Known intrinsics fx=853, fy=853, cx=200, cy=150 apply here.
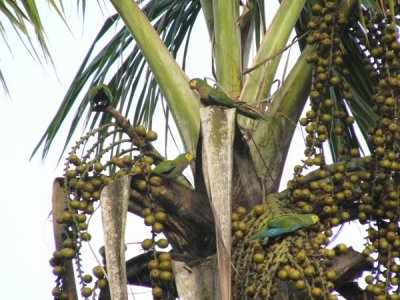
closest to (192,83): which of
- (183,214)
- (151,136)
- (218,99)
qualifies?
(218,99)

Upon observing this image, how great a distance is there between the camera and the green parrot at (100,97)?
9.47 feet

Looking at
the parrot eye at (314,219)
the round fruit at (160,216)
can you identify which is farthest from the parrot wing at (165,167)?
the parrot eye at (314,219)

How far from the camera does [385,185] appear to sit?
2.77m

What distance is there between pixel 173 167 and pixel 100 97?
351mm

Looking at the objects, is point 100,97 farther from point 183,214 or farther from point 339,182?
point 339,182

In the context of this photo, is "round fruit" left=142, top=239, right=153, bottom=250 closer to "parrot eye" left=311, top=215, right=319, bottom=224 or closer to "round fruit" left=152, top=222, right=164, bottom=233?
"round fruit" left=152, top=222, right=164, bottom=233

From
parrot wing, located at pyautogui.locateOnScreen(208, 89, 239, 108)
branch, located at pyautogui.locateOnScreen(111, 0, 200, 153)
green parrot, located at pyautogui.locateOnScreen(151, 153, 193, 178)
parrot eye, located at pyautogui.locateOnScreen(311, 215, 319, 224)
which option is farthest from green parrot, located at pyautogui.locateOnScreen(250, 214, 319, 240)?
branch, located at pyautogui.locateOnScreen(111, 0, 200, 153)

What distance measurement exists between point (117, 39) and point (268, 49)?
4.76ft

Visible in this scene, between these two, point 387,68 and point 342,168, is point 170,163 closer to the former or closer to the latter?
point 342,168

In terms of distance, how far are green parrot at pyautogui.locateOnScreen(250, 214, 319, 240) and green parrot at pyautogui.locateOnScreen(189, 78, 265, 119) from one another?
535 mm

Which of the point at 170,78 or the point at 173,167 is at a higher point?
the point at 170,78

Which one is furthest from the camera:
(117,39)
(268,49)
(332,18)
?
(117,39)

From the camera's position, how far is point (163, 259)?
8.52ft

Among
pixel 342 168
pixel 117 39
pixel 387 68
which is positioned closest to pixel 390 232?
pixel 342 168
